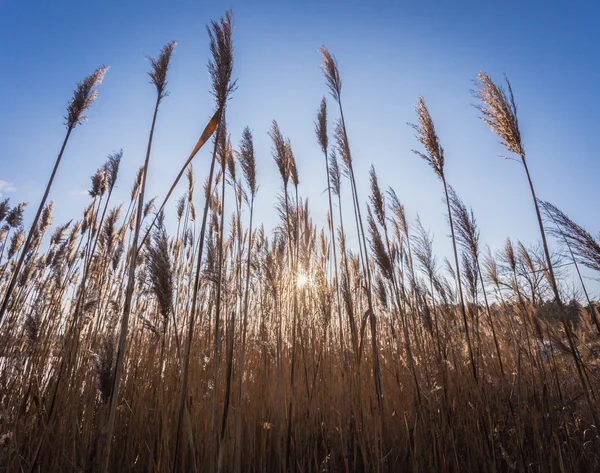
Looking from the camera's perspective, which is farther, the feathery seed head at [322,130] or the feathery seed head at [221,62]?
the feathery seed head at [322,130]

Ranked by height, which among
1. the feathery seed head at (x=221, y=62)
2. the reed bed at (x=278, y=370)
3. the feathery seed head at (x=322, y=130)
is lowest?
the reed bed at (x=278, y=370)

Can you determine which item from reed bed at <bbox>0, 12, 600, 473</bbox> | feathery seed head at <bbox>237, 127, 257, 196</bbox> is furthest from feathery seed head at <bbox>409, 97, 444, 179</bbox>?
feathery seed head at <bbox>237, 127, 257, 196</bbox>

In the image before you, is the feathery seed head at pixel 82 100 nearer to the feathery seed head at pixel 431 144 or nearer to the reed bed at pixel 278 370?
the reed bed at pixel 278 370

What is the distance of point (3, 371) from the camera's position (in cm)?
241

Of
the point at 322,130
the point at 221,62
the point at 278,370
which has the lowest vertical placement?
the point at 278,370

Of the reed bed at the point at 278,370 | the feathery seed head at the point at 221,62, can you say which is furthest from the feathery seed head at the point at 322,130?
the feathery seed head at the point at 221,62

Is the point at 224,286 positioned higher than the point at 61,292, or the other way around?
the point at 61,292

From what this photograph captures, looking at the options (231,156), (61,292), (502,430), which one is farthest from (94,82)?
(502,430)

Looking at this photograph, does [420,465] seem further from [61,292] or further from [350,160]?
[61,292]

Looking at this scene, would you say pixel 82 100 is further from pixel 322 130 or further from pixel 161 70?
pixel 322 130

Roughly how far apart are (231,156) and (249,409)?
6.44 ft

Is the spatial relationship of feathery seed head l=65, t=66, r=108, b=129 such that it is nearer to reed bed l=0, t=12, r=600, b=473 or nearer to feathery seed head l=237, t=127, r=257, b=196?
reed bed l=0, t=12, r=600, b=473

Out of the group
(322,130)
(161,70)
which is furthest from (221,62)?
(322,130)

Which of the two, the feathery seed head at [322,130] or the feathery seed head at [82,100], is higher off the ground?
the feathery seed head at [322,130]
